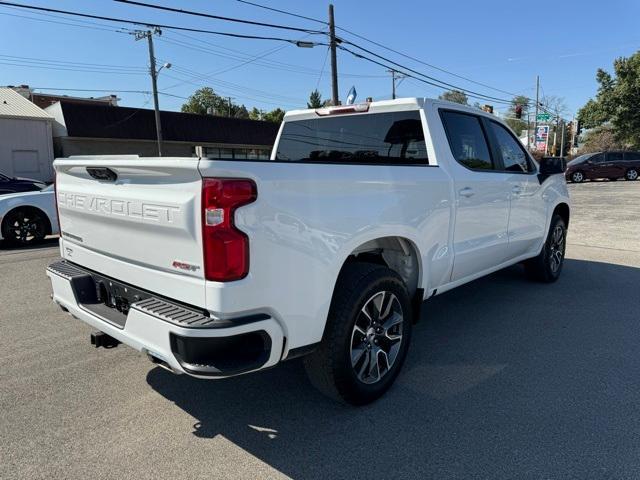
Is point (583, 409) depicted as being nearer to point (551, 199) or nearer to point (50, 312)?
point (551, 199)

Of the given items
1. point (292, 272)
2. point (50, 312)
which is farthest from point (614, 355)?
point (50, 312)

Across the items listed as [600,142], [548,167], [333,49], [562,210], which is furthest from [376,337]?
[600,142]

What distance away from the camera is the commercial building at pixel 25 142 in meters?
27.7

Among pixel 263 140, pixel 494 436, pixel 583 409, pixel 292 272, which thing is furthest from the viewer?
pixel 263 140

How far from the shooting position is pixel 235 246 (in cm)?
231

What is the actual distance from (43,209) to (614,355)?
9344mm

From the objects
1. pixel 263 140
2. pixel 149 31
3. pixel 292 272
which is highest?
pixel 149 31

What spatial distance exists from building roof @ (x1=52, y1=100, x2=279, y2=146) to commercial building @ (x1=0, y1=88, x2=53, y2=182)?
4.84ft

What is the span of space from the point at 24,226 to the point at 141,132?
24.2 metres

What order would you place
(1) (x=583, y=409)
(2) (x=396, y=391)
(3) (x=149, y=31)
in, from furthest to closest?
(3) (x=149, y=31)
(2) (x=396, y=391)
(1) (x=583, y=409)

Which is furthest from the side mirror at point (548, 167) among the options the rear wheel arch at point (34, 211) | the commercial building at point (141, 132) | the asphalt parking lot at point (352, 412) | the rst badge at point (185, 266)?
the commercial building at point (141, 132)

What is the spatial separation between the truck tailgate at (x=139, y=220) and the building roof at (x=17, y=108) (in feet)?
96.4

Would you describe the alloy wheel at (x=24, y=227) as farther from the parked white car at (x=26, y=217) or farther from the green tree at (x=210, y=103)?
the green tree at (x=210, y=103)

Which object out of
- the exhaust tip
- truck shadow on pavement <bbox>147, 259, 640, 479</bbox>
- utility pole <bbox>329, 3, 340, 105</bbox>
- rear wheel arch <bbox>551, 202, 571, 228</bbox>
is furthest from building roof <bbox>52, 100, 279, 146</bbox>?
truck shadow on pavement <bbox>147, 259, 640, 479</bbox>
